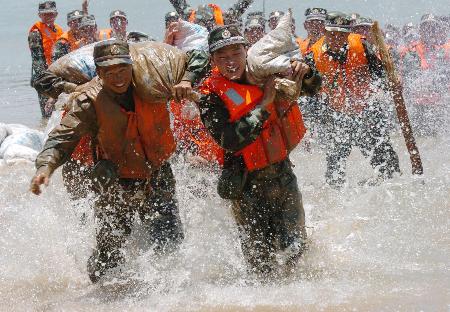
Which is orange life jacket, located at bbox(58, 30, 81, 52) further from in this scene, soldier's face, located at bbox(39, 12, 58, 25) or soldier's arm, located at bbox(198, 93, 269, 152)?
soldier's arm, located at bbox(198, 93, 269, 152)

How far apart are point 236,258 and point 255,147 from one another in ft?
3.21

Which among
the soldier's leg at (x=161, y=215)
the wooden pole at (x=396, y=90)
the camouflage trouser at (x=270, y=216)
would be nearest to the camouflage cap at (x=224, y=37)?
the camouflage trouser at (x=270, y=216)

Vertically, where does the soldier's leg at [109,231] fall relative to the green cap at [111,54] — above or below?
below

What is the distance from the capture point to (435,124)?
9797mm

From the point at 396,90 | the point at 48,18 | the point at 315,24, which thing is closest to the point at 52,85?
the point at 396,90

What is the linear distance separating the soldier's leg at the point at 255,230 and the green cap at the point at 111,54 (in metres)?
1.06

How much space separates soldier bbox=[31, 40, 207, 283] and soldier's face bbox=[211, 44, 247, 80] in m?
0.23

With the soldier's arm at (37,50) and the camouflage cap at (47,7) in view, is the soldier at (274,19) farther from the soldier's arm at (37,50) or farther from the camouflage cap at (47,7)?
the soldier's arm at (37,50)

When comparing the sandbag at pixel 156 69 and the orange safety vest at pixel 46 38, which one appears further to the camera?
the orange safety vest at pixel 46 38

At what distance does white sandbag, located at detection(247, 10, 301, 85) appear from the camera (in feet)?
14.8

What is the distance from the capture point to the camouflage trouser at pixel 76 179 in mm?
5527

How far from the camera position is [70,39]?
971cm

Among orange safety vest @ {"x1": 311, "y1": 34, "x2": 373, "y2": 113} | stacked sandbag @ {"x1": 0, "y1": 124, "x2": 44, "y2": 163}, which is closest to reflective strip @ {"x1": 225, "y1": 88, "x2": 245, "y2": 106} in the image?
orange safety vest @ {"x1": 311, "y1": 34, "x2": 373, "y2": 113}

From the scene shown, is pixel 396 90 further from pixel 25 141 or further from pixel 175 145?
pixel 25 141
